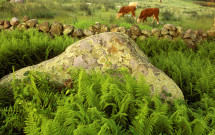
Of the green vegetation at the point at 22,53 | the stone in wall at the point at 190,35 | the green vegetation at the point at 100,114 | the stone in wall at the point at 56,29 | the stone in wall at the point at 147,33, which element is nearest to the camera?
the green vegetation at the point at 100,114

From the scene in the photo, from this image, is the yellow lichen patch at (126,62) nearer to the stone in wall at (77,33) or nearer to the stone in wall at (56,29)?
the stone in wall at (77,33)

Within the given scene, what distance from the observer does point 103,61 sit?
3320 millimetres

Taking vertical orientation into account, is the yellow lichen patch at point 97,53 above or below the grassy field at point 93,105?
above

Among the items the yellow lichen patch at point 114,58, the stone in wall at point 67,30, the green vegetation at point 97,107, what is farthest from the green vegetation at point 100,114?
the stone in wall at point 67,30

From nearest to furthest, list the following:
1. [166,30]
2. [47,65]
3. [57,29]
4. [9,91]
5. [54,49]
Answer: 1. [9,91]
2. [47,65]
3. [54,49]
4. [57,29]
5. [166,30]

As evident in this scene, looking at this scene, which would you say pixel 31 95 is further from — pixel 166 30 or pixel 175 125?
pixel 166 30

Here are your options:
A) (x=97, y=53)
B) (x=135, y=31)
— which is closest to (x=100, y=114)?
(x=97, y=53)

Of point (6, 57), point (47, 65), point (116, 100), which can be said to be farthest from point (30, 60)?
point (116, 100)

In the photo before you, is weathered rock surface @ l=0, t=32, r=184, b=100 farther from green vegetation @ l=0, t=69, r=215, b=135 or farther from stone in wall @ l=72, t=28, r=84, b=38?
stone in wall @ l=72, t=28, r=84, b=38

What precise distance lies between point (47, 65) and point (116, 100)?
5.76 feet

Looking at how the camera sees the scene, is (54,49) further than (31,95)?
Yes

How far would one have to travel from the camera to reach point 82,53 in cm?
340

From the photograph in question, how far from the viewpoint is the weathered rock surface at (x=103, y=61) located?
3098mm

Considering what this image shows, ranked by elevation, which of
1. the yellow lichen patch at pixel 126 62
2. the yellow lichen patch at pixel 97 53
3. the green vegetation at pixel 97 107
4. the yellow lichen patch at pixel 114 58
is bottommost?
the green vegetation at pixel 97 107
